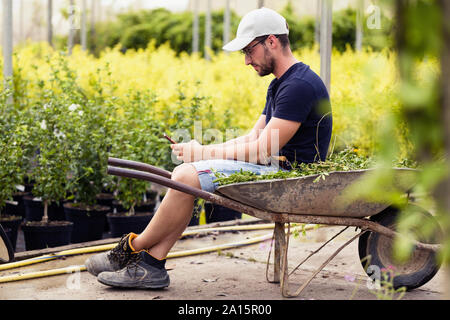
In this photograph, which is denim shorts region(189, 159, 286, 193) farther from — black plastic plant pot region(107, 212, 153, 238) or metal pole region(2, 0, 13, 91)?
metal pole region(2, 0, 13, 91)

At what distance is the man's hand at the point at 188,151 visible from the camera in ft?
8.87

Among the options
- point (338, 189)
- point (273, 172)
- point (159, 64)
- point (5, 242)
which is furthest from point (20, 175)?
point (159, 64)

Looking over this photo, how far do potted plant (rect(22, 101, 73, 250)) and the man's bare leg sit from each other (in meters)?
1.12

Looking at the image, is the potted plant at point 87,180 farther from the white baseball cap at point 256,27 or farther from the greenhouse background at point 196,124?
the white baseball cap at point 256,27

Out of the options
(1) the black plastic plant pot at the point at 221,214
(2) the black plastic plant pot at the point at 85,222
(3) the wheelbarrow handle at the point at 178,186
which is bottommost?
(1) the black plastic plant pot at the point at 221,214

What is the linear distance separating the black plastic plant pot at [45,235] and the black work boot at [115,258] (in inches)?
34.7

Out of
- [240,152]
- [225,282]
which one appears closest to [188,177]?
[240,152]

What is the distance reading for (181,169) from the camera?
2.59 metres

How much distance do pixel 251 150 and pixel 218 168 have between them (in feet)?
0.60

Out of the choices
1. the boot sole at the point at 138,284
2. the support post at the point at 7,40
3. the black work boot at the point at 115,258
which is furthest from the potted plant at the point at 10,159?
the boot sole at the point at 138,284

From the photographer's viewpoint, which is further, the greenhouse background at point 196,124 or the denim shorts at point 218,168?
the denim shorts at point 218,168

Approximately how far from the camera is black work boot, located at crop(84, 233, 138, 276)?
2750mm

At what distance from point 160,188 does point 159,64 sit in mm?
4589
